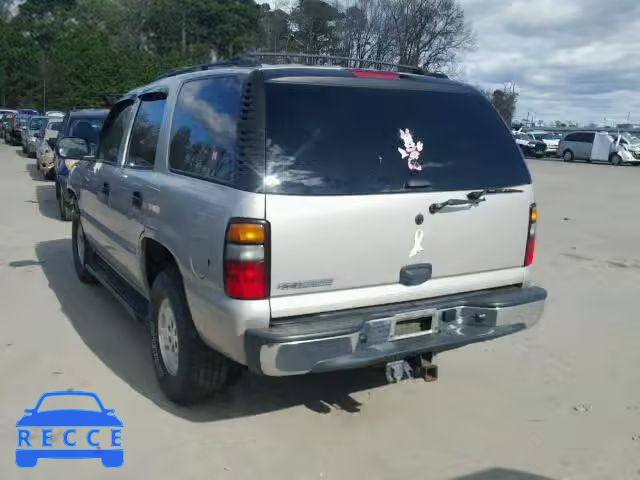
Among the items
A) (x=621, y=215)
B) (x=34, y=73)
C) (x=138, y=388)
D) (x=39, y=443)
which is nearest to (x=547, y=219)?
(x=621, y=215)

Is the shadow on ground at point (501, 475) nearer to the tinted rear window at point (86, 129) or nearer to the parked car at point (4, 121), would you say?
the tinted rear window at point (86, 129)

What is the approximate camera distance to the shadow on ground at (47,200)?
11303mm

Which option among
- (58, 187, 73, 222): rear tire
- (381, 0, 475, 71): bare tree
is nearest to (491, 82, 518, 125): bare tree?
(381, 0, 475, 71): bare tree

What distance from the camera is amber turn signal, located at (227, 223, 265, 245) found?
3004 mm

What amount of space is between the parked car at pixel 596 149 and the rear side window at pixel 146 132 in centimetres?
3340

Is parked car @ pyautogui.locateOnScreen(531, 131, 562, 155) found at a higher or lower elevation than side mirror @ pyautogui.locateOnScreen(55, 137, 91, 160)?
lower

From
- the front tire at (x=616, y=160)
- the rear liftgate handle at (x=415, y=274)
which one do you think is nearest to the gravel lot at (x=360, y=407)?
the rear liftgate handle at (x=415, y=274)

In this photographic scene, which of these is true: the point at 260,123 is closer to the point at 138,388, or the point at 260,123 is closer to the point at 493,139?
the point at 493,139

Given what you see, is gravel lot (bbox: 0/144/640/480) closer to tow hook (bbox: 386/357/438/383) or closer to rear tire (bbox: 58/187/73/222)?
tow hook (bbox: 386/357/438/383)

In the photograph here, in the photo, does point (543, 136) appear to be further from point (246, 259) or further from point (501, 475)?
point (246, 259)

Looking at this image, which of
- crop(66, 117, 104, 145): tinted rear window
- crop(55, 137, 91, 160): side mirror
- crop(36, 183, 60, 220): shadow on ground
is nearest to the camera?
crop(55, 137, 91, 160): side mirror

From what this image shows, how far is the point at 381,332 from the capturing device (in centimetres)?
331

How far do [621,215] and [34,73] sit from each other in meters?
54.8

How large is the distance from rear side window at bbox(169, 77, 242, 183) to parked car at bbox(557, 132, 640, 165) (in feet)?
111
